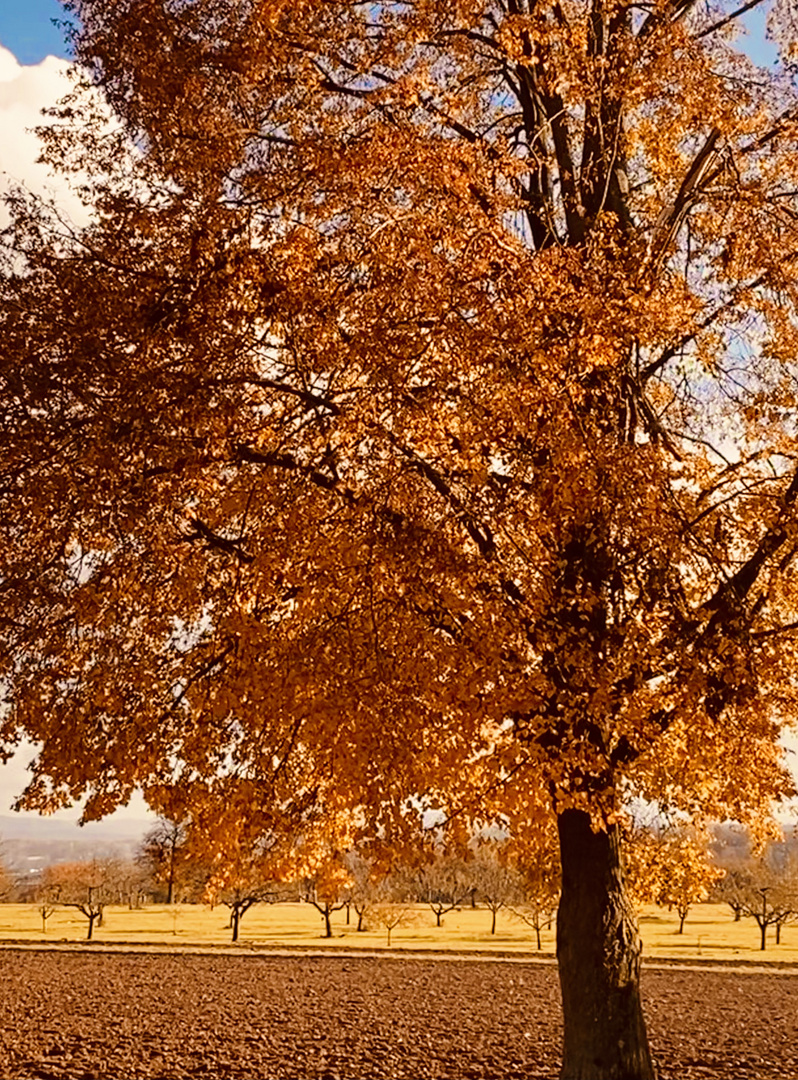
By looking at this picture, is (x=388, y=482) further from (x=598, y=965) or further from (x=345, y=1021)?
(x=345, y=1021)

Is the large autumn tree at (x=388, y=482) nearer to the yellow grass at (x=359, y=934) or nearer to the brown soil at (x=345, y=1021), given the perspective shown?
the brown soil at (x=345, y=1021)

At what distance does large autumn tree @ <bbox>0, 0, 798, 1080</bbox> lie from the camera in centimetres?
770

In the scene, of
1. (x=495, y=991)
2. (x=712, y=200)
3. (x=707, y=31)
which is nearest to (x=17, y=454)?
(x=712, y=200)

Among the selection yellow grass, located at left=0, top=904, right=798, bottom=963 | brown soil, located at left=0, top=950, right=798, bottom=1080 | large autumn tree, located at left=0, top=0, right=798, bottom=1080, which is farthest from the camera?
yellow grass, located at left=0, top=904, right=798, bottom=963

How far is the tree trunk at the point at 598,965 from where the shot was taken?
9.01 metres

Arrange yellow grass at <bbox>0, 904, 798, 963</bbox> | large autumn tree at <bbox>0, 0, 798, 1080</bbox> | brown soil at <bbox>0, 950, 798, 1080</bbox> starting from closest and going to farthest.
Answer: large autumn tree at <bbox>0, 0, 798, 1080</bbox>, brown soil at <bbox>0, 950, 798, 1080</bbox>, yellow grass at <bbox>0, 904, 798, 963</bbox>

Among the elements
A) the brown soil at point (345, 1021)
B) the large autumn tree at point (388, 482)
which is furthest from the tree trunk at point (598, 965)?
the brown soil at point (345, 1021)

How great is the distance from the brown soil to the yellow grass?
424 inches

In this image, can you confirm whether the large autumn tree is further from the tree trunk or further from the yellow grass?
the yellow grass

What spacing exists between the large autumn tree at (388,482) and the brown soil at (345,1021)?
8.19 metres

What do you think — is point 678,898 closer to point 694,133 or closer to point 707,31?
point 694,133

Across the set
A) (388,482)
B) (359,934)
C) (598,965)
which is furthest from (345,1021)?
(359,934)

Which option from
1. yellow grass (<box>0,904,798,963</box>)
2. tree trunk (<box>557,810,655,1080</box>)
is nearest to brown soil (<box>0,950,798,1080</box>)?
tree trunk (<box>557,810,655,1080</box>)

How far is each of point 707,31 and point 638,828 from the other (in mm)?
9036
